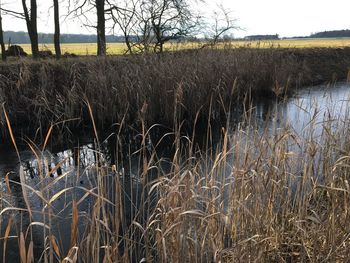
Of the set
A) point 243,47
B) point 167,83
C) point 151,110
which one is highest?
point 243,47

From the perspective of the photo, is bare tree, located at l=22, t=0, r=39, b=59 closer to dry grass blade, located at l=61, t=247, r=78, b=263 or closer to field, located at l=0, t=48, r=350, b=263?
field, located at l=0, t=48, r=350, b=263

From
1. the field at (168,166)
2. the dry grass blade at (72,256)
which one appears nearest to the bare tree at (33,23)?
the field at (168,166)

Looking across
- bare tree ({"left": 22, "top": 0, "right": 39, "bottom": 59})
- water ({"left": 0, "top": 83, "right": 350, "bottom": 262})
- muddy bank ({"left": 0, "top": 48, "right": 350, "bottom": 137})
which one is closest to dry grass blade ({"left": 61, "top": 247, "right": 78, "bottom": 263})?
water ({"left": 0, "top": 83, "right": 350, "bottom": 262})

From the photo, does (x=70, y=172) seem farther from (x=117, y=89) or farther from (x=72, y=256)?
(x=117, y=89)

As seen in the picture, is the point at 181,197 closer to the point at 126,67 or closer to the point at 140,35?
the point at 126,67

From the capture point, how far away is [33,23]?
14.0 metres

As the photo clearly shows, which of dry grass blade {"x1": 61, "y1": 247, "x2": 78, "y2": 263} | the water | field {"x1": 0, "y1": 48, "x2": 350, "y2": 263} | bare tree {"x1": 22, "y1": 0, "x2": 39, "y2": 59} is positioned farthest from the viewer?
bare tree {"x1": 22, "y1": 0, "x2": 39, "y2": 59}

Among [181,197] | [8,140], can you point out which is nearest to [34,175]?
[8,140]

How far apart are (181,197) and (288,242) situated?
1.10 meters

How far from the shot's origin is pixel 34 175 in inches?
214

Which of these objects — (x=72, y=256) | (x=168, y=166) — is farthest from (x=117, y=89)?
(x=72, y=256)

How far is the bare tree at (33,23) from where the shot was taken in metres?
13.8

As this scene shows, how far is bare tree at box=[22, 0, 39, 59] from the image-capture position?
1376cm

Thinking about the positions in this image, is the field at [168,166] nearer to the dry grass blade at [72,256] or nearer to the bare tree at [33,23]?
the dry grass blade at [72,256]
